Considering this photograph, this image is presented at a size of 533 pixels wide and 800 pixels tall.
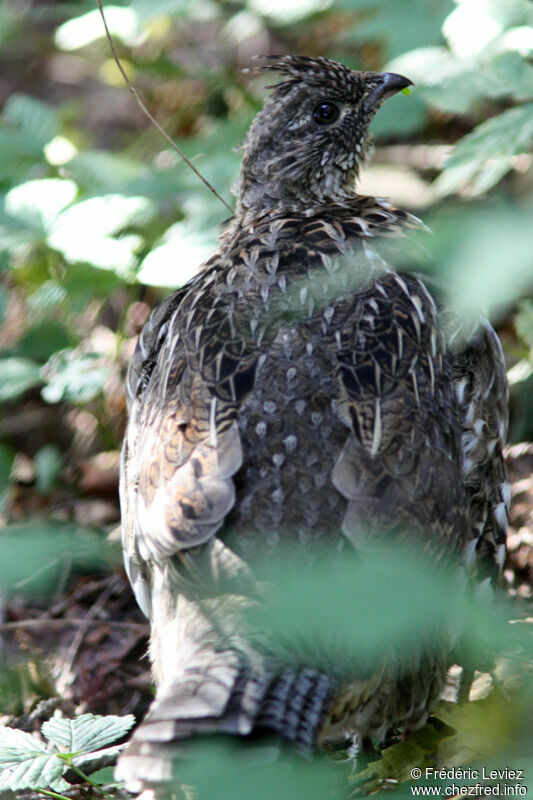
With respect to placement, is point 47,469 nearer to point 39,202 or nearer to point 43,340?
point 43,340

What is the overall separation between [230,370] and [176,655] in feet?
3.04

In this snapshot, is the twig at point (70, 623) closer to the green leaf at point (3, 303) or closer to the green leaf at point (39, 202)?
the green leaf at point (3, 303)

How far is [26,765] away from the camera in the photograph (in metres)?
2.65

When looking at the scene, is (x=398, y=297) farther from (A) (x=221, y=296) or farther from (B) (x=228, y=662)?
(B) (x=228, y=662)

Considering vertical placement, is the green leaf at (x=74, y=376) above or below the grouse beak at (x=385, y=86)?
below

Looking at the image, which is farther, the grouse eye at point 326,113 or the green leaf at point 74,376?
the green leaf at point 74,376

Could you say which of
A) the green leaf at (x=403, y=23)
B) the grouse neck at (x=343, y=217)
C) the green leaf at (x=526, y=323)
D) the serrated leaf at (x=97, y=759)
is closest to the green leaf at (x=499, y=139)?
the grouse neck at (x=343, y=217)

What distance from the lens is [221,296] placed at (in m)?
3.13

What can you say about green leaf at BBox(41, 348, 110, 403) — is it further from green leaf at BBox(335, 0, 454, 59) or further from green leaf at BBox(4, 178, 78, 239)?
green leaf at BBox(335, 0, 454, 59)

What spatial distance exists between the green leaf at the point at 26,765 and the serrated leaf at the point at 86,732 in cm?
6

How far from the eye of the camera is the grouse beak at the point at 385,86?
387 cm

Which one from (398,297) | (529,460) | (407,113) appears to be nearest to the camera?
(398,297)

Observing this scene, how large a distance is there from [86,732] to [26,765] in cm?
21

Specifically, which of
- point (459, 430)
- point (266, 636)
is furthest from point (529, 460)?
point (266, 636)
